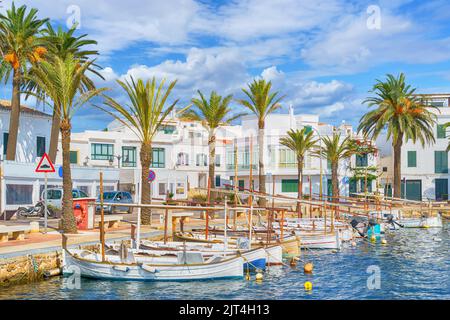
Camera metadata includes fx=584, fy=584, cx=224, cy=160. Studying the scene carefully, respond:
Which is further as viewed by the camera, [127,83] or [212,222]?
[212,222]

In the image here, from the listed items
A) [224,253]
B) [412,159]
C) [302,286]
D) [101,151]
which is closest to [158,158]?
[101,151]

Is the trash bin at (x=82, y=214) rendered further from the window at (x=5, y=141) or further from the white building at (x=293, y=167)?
the white building at (x=293, y=167)

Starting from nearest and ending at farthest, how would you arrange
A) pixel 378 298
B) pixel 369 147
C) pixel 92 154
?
pixel 378 298 → pixel 92 154 → pixel 369 147

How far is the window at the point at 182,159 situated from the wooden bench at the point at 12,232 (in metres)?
43.9

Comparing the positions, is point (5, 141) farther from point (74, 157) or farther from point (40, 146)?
point (74, 157)

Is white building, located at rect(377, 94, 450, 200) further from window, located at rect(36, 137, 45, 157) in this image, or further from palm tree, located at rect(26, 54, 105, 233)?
palm tree, located at rect(26, 54, 105, 233)

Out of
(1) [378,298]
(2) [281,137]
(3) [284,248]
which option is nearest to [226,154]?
(2) [281,137]

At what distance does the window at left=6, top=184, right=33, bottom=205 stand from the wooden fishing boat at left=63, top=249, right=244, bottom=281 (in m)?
19.4

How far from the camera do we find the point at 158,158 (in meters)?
65.8

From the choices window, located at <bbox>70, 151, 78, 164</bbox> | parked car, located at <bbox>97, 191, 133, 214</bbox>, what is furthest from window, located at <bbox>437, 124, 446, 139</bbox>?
window, located at <bbox>70, 151, 78, 164</bbox>

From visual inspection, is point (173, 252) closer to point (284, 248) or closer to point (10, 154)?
point (284, 248)

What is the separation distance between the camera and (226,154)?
7494 centimetres

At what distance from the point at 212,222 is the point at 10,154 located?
1623cm

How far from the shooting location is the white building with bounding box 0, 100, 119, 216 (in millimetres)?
40094
